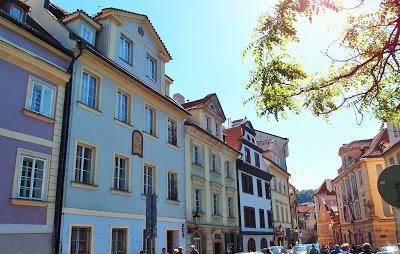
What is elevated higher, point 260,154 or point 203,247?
point 260,154

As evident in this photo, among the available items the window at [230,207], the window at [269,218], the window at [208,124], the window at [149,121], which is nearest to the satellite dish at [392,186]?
the window at [149,121]

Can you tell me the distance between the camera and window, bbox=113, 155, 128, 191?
1752 cm

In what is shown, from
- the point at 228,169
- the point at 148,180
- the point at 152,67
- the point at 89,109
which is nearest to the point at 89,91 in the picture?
the point at 89,109

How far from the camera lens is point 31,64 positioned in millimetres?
13648

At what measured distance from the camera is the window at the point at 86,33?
17703 millimetres

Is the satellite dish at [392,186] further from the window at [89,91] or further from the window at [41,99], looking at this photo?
the window at [89,91]

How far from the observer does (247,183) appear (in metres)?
35.0

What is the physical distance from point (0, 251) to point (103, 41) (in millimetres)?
10424

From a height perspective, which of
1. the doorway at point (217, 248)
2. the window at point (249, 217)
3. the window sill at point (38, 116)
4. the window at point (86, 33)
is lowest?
the doorway at point (217, 248)

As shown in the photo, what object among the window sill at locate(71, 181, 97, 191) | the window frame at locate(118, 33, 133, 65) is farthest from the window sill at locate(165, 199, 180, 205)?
the window frame at locate(118, 33, 133, 65)

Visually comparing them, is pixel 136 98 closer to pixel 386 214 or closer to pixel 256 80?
pixel 256 80

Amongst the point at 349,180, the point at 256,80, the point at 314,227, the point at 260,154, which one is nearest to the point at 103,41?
the point at 256,80

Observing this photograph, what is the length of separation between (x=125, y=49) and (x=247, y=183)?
744 inches

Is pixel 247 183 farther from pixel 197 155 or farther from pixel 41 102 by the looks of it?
pixel 41 102
